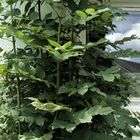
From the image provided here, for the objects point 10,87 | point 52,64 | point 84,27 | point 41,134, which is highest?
point 84,27

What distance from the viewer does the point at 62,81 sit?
1425 millimetres

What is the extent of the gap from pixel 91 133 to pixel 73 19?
19.1 inches

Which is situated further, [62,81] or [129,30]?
[129,30]

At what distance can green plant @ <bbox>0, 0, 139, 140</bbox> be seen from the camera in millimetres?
1253

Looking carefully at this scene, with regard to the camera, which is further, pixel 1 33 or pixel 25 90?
pixel 25 90

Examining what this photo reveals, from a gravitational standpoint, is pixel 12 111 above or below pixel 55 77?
below

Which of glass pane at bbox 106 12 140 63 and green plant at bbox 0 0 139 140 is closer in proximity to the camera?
green plant at bbox 0 0 139 140

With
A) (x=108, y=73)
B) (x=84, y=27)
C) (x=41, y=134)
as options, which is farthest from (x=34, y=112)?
(x=84, y=27)

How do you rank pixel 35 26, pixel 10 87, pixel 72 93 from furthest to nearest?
pixel 10 87 → pixel 35 26 → pixel 72 93

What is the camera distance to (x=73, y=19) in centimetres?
132

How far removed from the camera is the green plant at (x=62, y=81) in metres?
1.25

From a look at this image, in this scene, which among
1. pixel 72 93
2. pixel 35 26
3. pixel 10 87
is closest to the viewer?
pixel 72 93

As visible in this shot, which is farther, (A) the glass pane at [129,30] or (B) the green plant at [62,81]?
(A) the glass pane at [129,30]

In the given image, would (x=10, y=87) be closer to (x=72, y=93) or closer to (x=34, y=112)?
(x=34, y=112)
